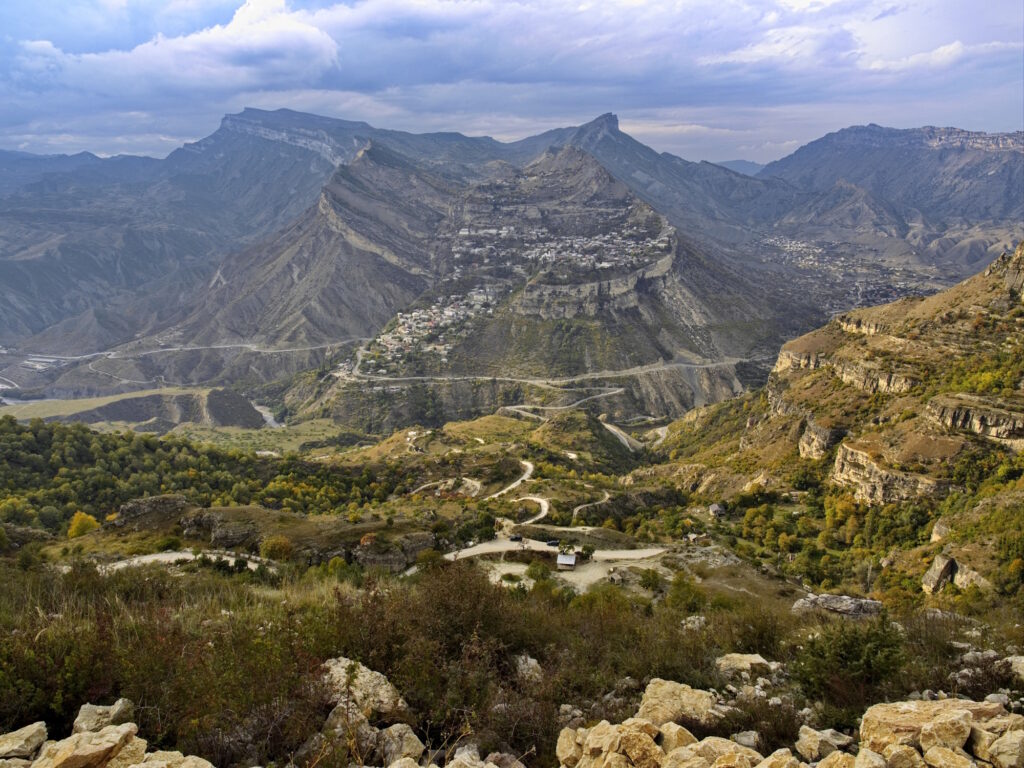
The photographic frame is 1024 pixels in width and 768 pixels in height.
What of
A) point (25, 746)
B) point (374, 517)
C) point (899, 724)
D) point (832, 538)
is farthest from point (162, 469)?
point (899, 724)

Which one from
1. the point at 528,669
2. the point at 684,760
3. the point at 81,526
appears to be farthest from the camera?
the point at 81,526

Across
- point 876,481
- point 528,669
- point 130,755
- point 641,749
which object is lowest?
point 876,481

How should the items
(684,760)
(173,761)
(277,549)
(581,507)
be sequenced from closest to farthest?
1. (684,760)
2. (173,761)
3. (277,549)
4. (581,507)

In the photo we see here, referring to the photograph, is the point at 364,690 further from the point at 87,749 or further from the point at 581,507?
the point at 581,507

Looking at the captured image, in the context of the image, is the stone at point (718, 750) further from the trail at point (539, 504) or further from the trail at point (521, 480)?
the trail at point (521, 480)

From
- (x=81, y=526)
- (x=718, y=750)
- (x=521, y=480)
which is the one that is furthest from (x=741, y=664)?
(x=521, y=480)

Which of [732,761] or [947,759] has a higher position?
[947,759]
